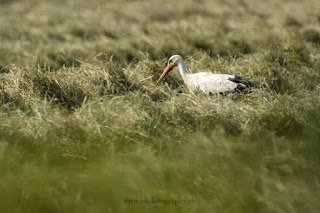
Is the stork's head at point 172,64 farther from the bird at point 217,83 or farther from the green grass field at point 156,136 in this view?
the bird at point 217,83

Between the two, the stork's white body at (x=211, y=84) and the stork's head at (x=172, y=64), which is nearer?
the stork's white body at (x=211, y=84)

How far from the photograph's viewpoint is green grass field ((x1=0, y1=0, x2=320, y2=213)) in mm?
2406

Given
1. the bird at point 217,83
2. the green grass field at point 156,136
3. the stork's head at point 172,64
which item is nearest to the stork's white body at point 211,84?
the bird at point 217,83

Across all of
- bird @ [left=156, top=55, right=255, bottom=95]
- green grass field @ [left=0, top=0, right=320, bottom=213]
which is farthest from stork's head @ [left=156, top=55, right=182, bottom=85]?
bird @ [left=156, top=55, right=255, bottom=95]

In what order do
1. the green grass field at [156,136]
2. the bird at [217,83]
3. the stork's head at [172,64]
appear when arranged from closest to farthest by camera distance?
the green grass field at [156,136] < the bird at [217,83] < the stork's head at [172,64]

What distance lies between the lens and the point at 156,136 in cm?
309

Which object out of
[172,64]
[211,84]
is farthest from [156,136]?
[172,64]

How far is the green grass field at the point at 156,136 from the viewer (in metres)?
2.41

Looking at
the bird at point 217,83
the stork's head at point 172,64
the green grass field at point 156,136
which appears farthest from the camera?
the stork's head at point 172,64

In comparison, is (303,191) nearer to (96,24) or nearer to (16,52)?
(16,52)

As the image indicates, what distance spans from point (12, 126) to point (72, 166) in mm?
798

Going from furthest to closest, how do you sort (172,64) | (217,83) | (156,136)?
1. (172,64)
2. (217,83)
3. (156,136)

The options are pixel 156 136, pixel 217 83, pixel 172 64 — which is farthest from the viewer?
pixel 172 64

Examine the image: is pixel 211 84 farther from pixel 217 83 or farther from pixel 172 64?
pixel 172 64
